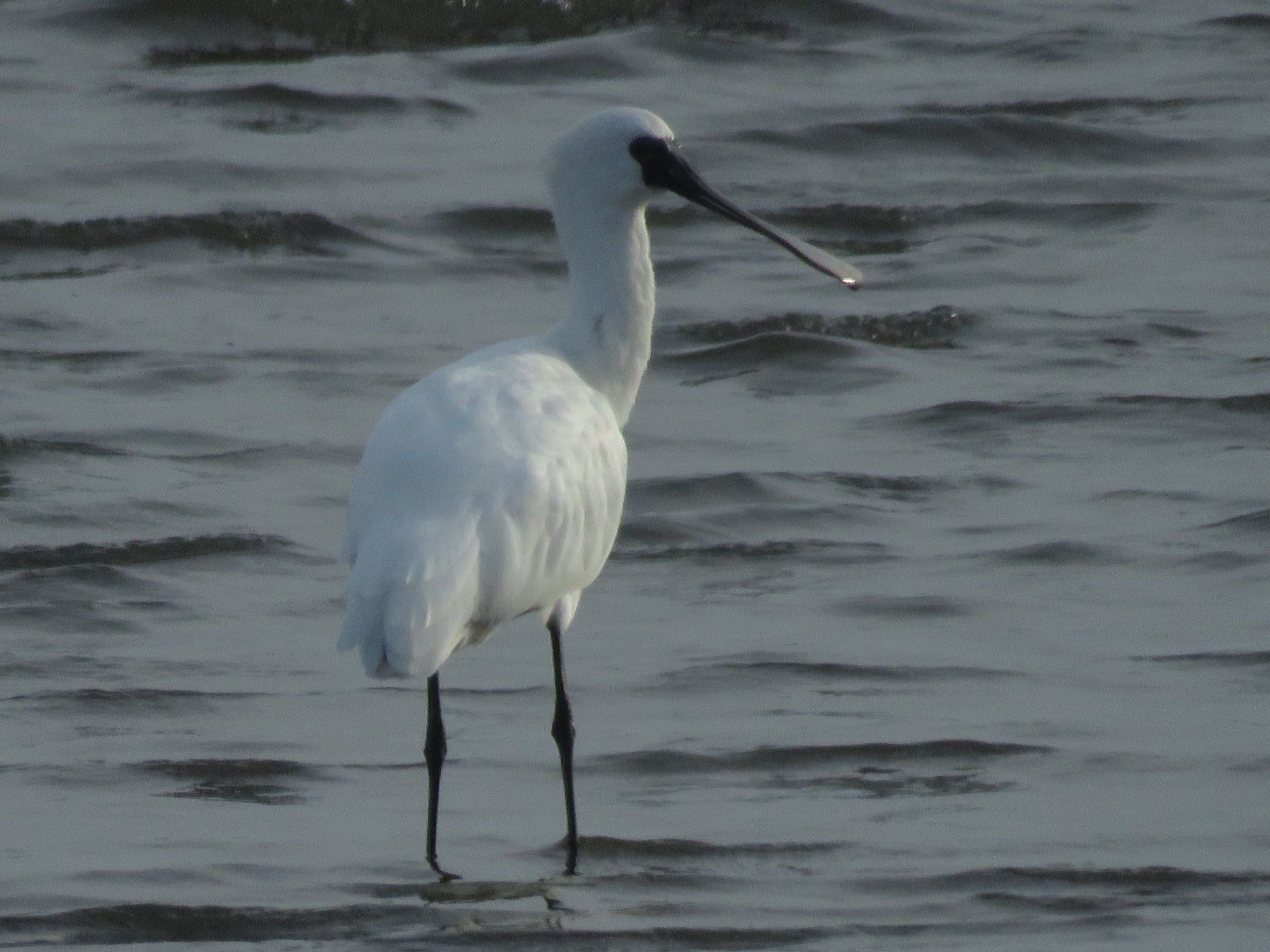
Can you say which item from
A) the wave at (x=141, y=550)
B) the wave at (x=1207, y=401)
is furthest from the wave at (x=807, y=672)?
the wave at (x=1207, y=401)

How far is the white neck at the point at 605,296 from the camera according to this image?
775 cm

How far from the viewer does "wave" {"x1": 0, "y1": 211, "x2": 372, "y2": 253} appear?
14461mm

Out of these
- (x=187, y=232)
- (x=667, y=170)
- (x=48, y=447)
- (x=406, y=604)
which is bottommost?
(x=48, y=447)

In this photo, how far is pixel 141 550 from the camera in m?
9.86

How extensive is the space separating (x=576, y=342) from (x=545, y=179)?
0.51 metres

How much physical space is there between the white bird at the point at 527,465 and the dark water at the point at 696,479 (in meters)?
0.55

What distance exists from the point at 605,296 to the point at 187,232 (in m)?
7.29

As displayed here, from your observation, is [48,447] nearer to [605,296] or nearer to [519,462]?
[605,296]

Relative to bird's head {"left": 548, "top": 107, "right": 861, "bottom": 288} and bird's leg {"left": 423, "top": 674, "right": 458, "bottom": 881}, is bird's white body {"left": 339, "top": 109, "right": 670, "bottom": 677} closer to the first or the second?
bird's head {"left": 548, "top": 107, "right": 861, "bottom": 288}

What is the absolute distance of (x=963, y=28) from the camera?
19672 mm

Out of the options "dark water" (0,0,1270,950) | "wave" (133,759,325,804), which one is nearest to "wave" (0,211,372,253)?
"dark water" (0,0,1270,950)

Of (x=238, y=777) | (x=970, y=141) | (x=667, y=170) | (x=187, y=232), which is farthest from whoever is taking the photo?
(x=970, y=141)

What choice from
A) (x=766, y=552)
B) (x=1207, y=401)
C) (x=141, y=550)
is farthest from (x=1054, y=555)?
(x=141, y=550)

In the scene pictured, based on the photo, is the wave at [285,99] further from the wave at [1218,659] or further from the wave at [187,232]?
the wave at [1218,659]
